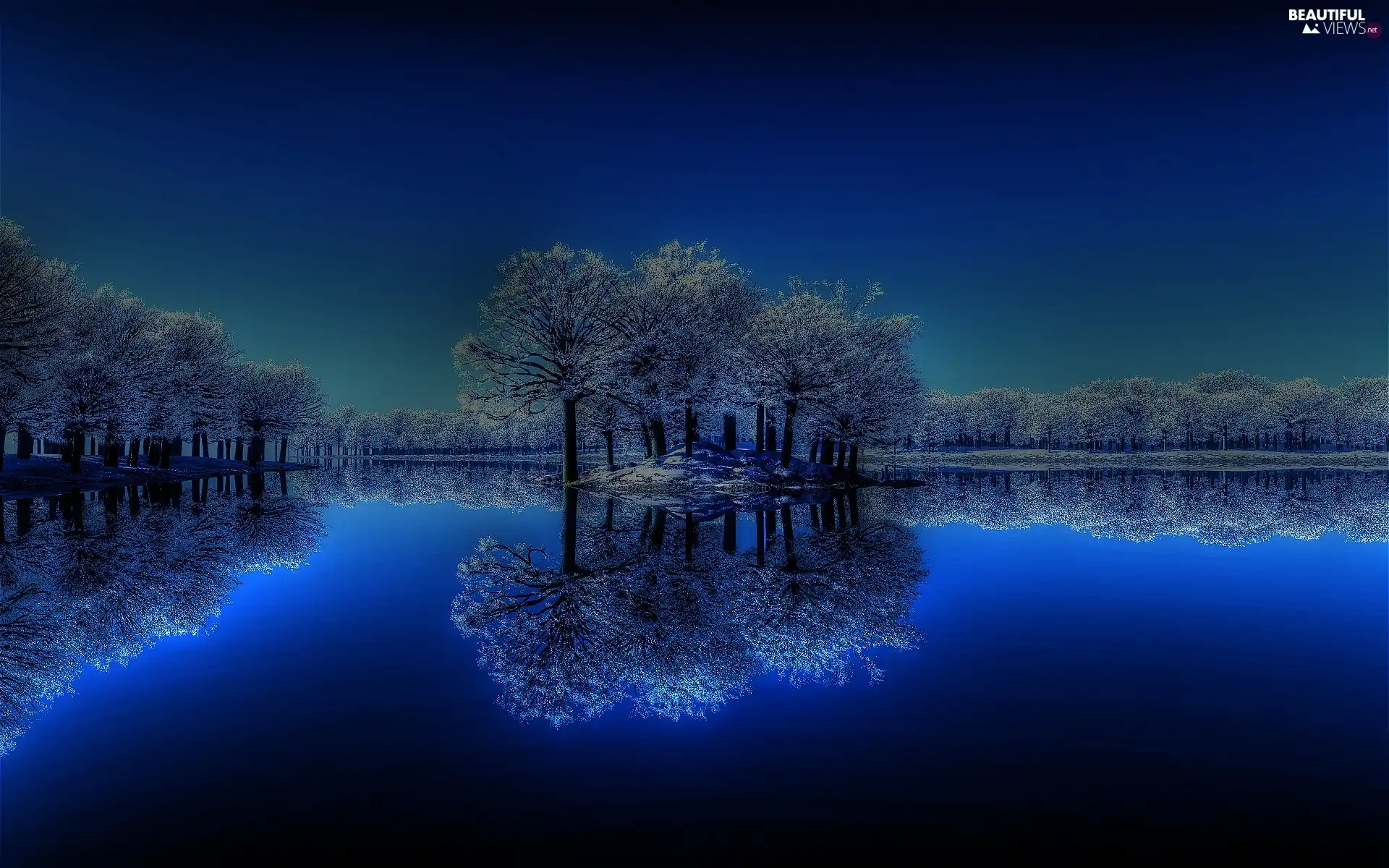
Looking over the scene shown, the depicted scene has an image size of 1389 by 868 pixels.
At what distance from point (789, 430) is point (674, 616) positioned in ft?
131

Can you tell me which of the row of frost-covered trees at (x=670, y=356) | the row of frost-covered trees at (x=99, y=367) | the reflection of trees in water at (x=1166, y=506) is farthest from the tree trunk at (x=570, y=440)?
the row of frost-covered trees at (x=99, y=367)

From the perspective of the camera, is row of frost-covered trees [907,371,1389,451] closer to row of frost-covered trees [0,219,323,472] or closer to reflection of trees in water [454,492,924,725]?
row of frost-covered trees [0,219,323,472]

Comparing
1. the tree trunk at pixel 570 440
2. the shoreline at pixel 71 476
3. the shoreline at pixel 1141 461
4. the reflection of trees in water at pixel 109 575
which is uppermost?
the tree trunk at pixel 570 440

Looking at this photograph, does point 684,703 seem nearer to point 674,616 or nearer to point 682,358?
point 674,616

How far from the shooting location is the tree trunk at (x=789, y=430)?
169ft

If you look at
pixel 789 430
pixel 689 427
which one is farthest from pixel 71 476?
pixel 789 430

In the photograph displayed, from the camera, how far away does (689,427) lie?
51.5 m

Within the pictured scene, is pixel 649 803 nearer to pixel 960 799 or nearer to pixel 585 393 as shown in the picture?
pixel 960 799

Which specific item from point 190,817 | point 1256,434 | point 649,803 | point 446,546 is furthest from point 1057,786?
point 1256,434

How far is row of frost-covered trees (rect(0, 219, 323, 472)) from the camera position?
141 feet

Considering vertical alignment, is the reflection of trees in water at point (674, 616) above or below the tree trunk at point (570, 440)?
below

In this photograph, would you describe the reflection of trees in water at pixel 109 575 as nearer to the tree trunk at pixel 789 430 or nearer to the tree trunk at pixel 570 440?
the tree trunk at pixel 570 440

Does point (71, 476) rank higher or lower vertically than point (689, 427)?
lower

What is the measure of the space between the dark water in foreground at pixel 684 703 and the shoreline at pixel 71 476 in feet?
129
